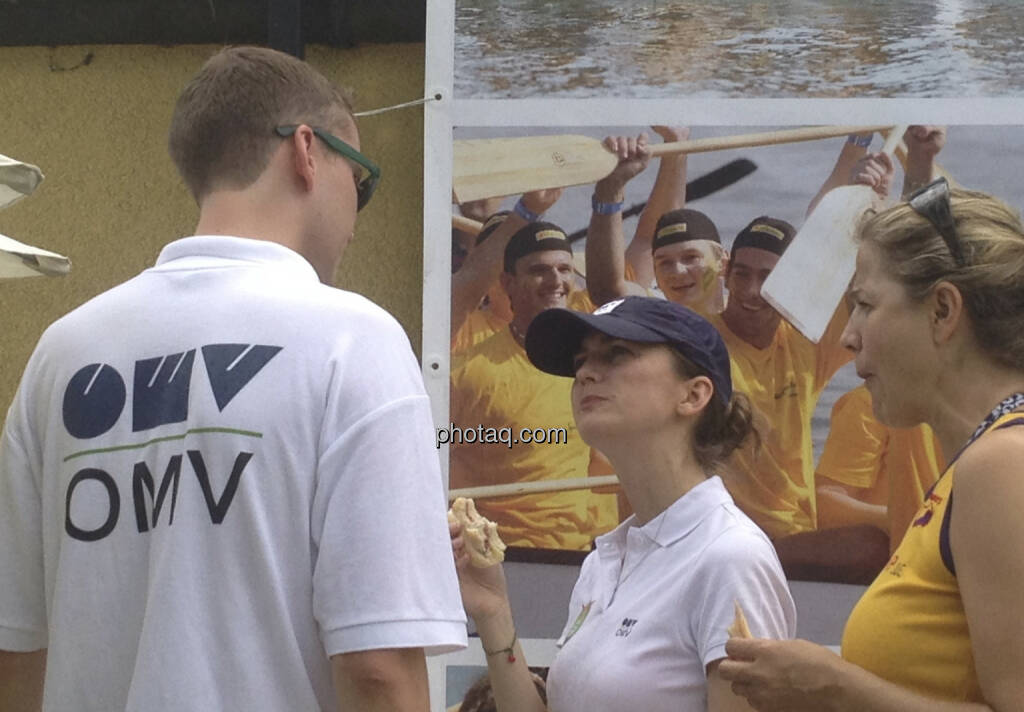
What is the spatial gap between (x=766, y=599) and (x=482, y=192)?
1.85 m

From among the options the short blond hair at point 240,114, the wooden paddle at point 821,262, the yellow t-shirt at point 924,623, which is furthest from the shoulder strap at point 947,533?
the wooden paddle at point 821,262

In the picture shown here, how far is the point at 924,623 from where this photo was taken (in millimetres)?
1436

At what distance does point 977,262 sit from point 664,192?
1845 mm

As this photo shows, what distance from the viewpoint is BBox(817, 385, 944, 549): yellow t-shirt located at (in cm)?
324

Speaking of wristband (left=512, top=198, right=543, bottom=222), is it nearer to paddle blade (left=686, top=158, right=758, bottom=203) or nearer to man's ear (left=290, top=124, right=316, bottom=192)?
paddle blade (left=686, top=158, right=758, bottom=203)

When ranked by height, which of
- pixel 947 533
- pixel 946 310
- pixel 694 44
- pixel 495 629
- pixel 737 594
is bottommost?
pixel 495 629

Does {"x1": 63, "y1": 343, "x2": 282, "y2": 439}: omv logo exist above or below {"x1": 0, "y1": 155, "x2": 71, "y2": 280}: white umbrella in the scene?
below

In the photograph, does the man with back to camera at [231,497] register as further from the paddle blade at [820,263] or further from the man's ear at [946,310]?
the paddle blade at [820,263]

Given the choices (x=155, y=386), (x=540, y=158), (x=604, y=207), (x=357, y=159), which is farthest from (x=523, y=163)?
(x=155, y=386)

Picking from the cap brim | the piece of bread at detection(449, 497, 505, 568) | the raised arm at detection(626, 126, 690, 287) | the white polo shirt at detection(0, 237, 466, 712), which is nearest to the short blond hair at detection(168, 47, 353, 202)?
the white polo shirt at detection(0, 237, 466, 712)

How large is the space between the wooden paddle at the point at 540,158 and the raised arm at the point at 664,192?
0.08 feet

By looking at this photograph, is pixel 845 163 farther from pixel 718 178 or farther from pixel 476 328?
A: pixel 476 328

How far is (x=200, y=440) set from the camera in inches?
55.3

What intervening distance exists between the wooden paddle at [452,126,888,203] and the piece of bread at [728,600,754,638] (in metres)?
1.88
